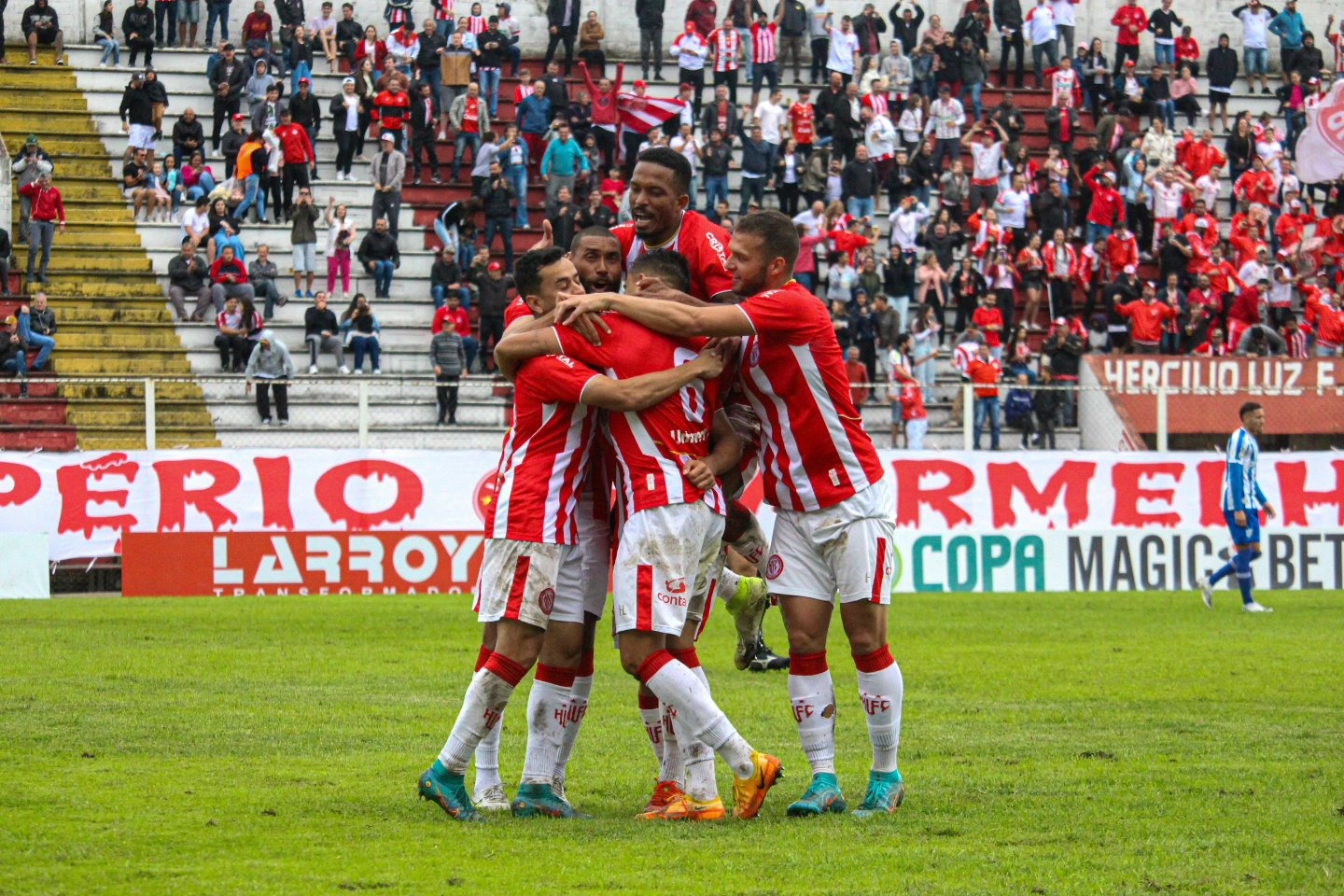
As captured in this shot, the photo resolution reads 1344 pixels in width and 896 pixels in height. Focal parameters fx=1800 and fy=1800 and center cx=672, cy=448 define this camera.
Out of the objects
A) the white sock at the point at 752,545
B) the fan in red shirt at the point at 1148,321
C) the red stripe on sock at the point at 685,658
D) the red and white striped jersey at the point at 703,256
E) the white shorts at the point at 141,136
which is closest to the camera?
the red stripe on sock at the point at 685,658

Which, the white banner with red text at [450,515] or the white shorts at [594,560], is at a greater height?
the white shorts at [594,560]

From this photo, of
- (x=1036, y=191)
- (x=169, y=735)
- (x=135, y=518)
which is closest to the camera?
(x=169, y=735)

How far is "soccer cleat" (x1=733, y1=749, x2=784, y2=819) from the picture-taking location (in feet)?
24.7

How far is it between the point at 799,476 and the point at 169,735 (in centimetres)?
420

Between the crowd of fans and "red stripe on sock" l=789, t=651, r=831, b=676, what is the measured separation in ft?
63.9

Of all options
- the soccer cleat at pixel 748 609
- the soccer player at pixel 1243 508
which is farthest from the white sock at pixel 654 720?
the soccer player at pixel 1243 508

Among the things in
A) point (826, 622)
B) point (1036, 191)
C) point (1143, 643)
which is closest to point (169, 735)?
point (826, 622)

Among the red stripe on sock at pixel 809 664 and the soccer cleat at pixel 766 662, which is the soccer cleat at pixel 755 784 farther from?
the soccer cleat at pixel 766 662

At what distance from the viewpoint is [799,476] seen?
8.01 meters

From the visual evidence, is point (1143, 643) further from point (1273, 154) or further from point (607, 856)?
point (1273, 154)

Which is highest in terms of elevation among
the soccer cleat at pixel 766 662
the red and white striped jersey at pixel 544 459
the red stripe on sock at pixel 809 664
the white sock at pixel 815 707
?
the red and white striped jersey at pixel 544 459

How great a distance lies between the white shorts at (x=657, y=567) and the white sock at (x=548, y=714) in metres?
0.55

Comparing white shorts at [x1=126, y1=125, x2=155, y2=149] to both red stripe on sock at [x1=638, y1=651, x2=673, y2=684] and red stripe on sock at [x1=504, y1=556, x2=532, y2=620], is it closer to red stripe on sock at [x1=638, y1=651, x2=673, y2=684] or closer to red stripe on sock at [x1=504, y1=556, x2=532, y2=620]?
red stripe on sock at [x1=504, y1=556, x2=532, y2=620]

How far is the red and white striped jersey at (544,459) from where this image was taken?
773 cm
